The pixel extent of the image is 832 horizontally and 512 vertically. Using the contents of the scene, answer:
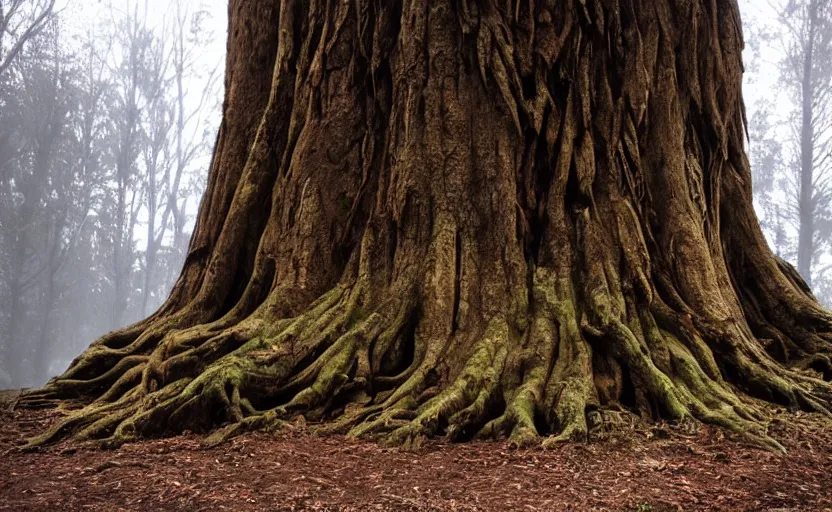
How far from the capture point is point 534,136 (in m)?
5.62

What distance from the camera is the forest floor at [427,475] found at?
3053mm

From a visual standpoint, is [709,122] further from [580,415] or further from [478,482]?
[478,482]

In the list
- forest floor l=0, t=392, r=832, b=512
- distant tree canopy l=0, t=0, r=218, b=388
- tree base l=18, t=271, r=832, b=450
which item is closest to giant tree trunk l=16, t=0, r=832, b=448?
tree base l=18, t=271, r=832, b=450

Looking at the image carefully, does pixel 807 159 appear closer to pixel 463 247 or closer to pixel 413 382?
pixel 463 247

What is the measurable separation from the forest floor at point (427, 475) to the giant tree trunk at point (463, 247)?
278 millimetres

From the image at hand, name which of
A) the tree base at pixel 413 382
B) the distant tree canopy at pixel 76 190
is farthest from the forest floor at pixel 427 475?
the distant tree canopy at pixel 76 190

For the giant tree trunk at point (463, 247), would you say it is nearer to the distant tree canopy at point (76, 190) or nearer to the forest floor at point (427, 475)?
the forest floor at point (427, 475)

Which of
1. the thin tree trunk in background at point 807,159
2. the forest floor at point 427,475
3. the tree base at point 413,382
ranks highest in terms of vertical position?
the thin tree trunk in background at point 807,159

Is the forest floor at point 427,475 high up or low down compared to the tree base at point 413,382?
down

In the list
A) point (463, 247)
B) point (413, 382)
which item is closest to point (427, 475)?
point (413, 382)

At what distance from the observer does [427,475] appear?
11.4 feet

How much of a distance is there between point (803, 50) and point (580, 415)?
3470 cm

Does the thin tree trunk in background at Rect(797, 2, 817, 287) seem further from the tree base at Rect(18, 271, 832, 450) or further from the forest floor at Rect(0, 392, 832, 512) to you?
the forest floor at Rect(0, 392, 832, 512)

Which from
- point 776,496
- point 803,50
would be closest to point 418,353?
point 776,496
